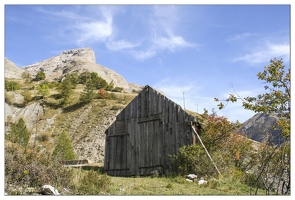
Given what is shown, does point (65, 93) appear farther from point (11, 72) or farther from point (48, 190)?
point (11, 72)

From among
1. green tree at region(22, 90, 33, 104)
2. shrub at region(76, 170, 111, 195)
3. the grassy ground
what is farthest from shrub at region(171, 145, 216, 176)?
green tree at region(22, 90, 33, 104)

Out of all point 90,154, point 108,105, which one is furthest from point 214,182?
point 108,105

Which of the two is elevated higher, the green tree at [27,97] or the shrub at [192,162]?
the green tree at [27,97]

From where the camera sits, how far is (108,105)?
184ft

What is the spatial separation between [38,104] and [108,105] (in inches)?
561

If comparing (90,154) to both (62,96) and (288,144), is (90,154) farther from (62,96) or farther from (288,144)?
(288,144)

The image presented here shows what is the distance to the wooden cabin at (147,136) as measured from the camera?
17.5 m

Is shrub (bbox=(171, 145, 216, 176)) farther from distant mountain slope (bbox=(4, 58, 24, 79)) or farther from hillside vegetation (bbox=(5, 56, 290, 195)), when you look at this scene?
distant mountain slope (bbox=(4, 58, 24, 79))

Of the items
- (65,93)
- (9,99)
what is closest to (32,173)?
(65,93)

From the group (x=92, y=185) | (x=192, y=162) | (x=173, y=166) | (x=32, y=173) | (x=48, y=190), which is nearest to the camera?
(x=48, y=190)

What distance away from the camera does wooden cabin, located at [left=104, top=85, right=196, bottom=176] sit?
17.5 m

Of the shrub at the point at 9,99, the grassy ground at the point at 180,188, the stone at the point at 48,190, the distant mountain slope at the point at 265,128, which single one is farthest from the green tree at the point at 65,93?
the stone at the point at 48,190

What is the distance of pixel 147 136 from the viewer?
1861cm

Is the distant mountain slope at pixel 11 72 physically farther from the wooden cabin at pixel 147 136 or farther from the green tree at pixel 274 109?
the green tree at pixel 274 109
